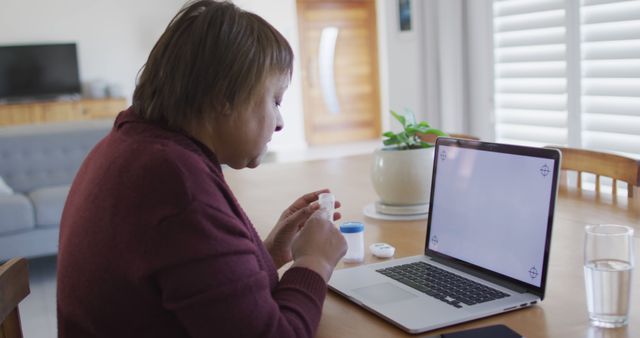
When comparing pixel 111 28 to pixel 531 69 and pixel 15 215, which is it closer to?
pixel 15 215

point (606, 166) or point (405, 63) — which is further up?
point (405, 63)

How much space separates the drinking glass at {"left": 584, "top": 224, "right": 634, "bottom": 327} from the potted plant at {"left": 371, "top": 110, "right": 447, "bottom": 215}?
0.72 meters

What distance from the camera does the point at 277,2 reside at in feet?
26.5

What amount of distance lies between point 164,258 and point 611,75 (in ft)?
9.52

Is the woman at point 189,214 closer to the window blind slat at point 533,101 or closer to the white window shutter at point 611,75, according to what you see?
the white window shutter at point 611,75

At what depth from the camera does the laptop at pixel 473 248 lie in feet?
3.44

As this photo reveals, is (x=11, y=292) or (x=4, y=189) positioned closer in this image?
(x=11, y=292)

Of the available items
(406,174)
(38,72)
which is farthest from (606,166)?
(38,72)

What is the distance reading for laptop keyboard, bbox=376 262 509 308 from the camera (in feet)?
3.52

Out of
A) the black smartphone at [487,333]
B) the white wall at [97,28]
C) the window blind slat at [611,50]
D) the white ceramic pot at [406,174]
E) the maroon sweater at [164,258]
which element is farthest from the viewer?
the white wall at [97,28]

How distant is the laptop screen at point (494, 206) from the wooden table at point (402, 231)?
9 centimetres

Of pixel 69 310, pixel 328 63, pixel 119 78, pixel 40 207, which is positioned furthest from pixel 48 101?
pixel 69 310

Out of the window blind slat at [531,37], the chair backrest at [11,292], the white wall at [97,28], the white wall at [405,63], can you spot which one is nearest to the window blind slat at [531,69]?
the window blind slat at [531,37]

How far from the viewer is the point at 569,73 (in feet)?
11.3
